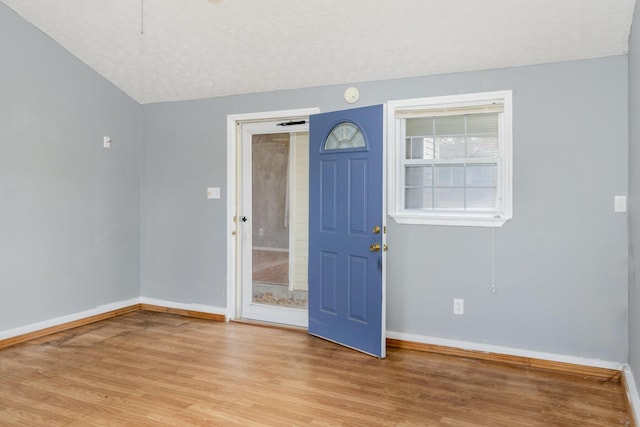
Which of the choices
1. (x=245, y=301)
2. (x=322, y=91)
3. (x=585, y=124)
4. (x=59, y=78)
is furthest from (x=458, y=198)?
(x=59, y=78)

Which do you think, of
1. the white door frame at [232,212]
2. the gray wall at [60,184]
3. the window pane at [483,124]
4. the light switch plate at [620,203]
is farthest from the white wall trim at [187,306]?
the light switch plate at [620,203]

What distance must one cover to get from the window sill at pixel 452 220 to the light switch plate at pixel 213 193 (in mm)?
1869

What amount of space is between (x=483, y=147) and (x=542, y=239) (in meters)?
0.83

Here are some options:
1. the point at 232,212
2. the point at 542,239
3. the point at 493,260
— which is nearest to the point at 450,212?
the point at 493,260

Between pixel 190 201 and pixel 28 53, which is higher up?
pixel 28 53

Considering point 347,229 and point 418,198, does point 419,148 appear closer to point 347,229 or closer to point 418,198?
point 418,198

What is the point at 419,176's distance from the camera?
378 centimetres

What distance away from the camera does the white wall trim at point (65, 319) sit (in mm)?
3768

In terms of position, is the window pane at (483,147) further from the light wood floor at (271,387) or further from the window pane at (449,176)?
the light wood floor at (271,387)

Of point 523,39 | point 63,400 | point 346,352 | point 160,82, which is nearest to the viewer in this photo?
point 63,400

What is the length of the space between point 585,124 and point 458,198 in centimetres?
103

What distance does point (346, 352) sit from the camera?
362cm

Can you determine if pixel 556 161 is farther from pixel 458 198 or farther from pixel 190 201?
pixel 190 201

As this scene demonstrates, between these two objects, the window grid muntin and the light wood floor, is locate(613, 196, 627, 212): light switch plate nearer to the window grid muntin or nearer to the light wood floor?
the window grid muntin
